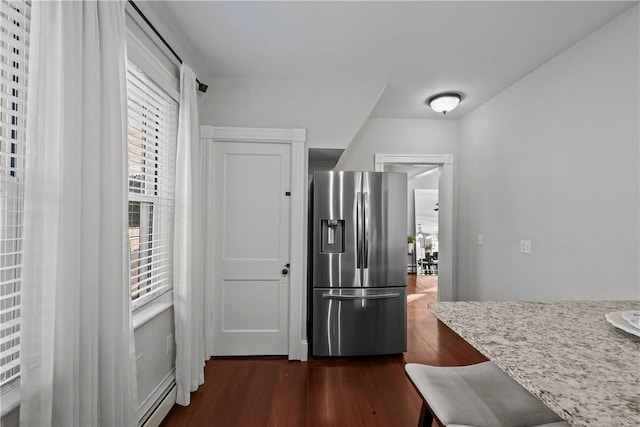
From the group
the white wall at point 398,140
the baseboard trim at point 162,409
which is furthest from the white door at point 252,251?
the white wall at point 398,140

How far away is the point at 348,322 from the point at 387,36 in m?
2.35

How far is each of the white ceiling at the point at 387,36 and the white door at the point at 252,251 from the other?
0.78 m

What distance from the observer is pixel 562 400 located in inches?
25.6

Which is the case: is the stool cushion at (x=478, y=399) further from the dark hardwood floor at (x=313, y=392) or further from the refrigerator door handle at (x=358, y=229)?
the refrigerator door handle at (x=358, y=229)

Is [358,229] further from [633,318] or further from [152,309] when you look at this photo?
[633,318]

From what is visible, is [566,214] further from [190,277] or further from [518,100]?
[190,277]

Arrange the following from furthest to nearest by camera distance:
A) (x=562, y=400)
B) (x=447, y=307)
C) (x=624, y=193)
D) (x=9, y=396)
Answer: (x=624, y=193)
(x=447, y=307)
(x=9, y=396)
(x=562, y=400)

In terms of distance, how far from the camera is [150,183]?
208cm

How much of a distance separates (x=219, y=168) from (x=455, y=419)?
262 centimetres

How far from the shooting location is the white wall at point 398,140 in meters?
3.95

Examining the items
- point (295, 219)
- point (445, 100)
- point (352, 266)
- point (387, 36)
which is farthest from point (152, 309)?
point (445, 100)

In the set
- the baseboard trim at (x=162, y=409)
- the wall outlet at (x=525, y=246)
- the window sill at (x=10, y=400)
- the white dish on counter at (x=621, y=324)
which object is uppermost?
the wall outlet at (x=525, y=246)


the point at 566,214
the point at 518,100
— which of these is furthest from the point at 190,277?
the point at 518,100

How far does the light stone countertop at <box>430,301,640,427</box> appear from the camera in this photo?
0.64 meters
